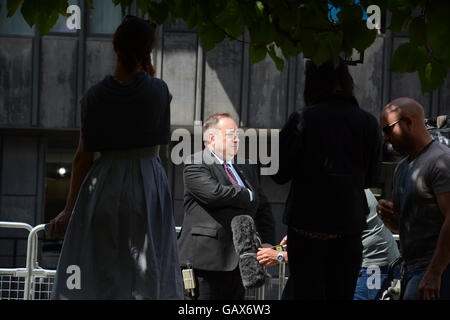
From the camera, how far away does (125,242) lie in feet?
12.0

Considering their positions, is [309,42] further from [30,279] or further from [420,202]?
[30,279]

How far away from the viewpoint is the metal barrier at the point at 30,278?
7070 millimetres

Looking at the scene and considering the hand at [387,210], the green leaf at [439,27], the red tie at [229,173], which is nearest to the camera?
the green leaf at [439,27]

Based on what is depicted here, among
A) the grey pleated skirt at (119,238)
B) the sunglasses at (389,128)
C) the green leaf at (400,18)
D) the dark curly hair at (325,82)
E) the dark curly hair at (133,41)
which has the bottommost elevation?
the grey pleated skirt at (119,238)

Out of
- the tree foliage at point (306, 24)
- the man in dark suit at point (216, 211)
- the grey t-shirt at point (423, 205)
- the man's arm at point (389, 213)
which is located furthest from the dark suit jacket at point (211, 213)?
the grey t-shirt at point (423, 205)

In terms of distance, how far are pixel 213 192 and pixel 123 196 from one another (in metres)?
1.94

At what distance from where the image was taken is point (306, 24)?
4039mm

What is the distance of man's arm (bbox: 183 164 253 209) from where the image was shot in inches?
220

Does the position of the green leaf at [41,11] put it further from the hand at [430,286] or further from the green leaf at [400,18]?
the hand at [430,286]

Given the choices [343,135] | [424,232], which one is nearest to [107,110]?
[343,135]

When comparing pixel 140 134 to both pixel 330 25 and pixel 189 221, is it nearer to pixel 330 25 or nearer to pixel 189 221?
pixel 330 25

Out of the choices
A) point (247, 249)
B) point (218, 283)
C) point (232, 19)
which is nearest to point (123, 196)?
point (232, 19)

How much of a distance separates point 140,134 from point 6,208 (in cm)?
1243

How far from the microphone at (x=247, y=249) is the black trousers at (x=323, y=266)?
1.18 meters
